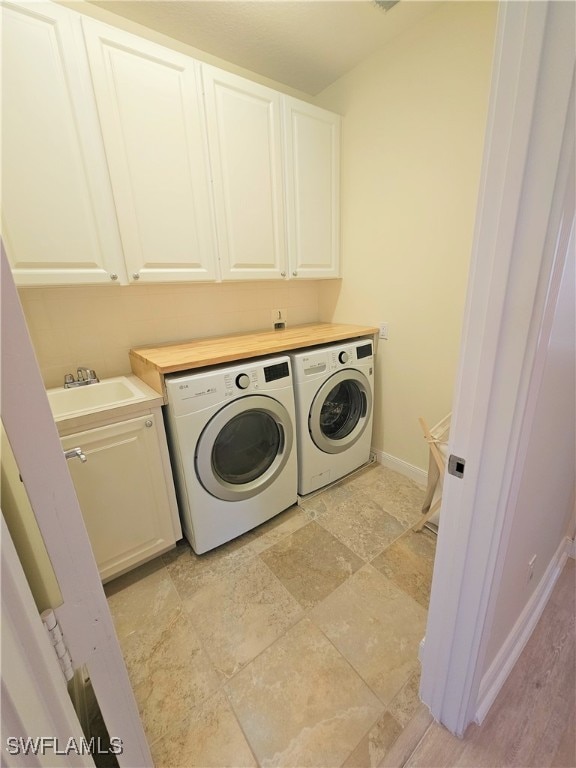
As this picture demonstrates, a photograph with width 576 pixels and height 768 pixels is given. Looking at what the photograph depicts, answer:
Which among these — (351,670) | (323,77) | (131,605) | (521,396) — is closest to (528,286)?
(521,396)

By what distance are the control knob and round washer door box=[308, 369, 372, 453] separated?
0.53m

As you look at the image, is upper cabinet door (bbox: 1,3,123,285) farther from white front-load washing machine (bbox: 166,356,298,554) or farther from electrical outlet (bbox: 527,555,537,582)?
electrical outlet (bbox: 527,555,537,582)

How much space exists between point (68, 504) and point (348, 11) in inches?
89.6

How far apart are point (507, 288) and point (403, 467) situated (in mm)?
1848

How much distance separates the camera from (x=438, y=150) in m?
1.61

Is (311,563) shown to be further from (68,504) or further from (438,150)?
(438,150)

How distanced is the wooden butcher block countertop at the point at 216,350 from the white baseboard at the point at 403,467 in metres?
0.91

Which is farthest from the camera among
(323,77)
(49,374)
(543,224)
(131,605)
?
(323,77)

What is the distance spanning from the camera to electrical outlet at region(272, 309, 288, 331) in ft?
7.56

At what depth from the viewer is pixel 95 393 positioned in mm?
1602

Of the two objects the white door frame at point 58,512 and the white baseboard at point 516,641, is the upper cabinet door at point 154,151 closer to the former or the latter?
the white door frame at point 58,512

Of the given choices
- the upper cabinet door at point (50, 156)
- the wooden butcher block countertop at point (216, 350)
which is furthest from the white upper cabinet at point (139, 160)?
the wooden butcher block countertop at point (216, 350)

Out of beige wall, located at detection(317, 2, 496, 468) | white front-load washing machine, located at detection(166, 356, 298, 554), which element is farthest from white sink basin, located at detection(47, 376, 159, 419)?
beige wall, located at detection(317, 2, 496, 468)

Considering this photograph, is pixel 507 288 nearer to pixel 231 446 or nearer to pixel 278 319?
pixel 231 446
